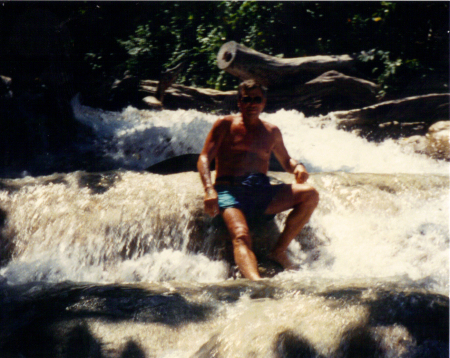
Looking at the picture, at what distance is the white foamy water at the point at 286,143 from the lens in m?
5.21

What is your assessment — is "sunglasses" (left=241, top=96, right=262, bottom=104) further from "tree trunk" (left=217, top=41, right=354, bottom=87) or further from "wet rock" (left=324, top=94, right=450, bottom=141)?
"wet rock" (left=324, top=94, right=450, bottom=141)

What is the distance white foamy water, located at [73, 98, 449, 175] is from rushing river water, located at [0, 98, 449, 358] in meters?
0.03

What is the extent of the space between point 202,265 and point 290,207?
747 millimetres

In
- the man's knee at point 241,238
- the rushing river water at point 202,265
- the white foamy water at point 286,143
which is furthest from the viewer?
the white foamy water at point 286,143

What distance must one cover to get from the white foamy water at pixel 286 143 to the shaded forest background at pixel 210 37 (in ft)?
2.05

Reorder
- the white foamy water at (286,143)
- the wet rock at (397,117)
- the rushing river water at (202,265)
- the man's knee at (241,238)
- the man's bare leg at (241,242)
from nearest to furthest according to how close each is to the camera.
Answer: the rushing river water at (202,265)
the man's bare leg at (241,242)
the man's knee at (241,238)
the white foamy water at (286,143)
the wet rock at (397,117)

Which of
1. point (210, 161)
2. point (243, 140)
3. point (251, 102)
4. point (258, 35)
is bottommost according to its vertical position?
point (210, 161)

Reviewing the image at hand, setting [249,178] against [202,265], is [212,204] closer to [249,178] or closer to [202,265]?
[249,178]

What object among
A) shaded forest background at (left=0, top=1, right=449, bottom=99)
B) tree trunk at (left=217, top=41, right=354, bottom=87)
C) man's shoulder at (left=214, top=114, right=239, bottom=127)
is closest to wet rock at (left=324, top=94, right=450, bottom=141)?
shaded forest background at (left=0, top=1, right=449, bottom=99)

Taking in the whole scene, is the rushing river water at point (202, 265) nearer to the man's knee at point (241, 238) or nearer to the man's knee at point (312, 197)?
the man's knee at point (241, 238)

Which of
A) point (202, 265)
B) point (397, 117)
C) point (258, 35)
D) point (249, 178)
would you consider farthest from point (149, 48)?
point (397, 117)

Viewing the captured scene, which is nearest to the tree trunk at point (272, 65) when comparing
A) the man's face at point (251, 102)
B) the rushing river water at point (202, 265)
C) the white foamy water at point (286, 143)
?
the white foamy water at point (286, 143)

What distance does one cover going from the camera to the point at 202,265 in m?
3.14

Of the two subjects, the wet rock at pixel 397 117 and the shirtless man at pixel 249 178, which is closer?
the shirtless man at pixel 249 178
